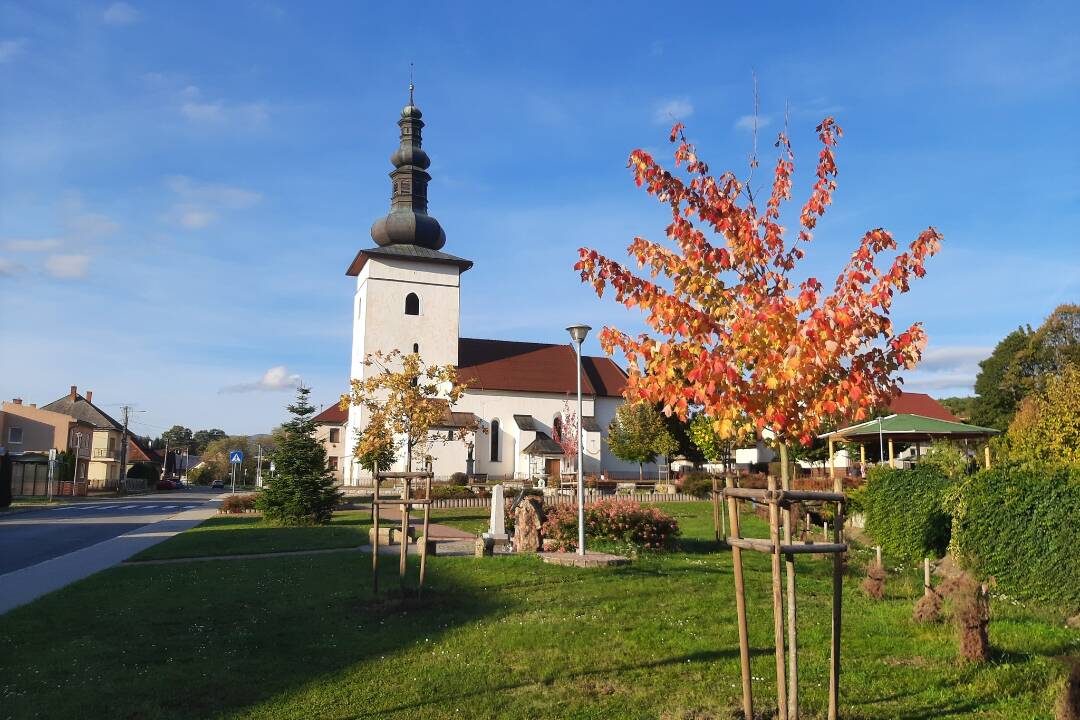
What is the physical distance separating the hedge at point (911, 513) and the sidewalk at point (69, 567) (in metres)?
13.0

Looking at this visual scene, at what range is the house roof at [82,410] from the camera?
→ 262ft

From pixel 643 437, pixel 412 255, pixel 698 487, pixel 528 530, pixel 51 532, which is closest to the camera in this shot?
pixel 528 530

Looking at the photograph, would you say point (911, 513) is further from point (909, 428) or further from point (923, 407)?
point (923, 407)

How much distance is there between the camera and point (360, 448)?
2406 cm

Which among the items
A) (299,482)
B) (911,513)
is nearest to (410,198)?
(299,482)

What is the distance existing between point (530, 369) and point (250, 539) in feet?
128

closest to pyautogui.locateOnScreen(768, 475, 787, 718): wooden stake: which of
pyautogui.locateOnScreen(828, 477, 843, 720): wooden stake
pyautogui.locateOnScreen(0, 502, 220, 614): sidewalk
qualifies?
pyautogui.locateOnScreen(828, 477, 843, 720): wooden stake

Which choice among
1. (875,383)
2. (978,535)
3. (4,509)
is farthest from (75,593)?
(4,509)

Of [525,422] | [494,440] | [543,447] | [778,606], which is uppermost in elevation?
[525,422]

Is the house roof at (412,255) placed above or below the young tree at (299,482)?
above

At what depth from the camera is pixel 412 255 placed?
52.6 m

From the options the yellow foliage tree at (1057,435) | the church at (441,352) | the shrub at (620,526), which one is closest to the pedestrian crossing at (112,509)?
the church at (441,352)

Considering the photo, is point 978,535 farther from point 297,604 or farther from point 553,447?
point 553,447

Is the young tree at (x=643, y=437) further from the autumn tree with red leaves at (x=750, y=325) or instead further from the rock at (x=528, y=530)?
the autumn tree with red leaves at (x=750, y=325)
